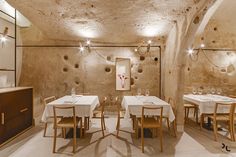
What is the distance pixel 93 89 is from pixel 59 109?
2.74m

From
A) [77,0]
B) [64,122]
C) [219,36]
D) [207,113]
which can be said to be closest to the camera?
[64,122]

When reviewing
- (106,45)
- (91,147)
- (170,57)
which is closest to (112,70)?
(106,45)

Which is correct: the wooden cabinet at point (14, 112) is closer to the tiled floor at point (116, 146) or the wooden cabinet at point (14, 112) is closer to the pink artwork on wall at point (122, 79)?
the tiled floor at point (116, 146)

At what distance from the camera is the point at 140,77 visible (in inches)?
245

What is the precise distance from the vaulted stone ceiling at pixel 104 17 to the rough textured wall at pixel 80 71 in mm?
510

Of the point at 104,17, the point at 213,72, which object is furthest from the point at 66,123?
the point at 213,72

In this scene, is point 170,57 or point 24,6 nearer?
point 24,6

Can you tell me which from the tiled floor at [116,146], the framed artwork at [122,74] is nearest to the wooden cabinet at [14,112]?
the tiled floor at [116,146]

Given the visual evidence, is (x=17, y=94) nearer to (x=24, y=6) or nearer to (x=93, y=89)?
(x=24, y=6)

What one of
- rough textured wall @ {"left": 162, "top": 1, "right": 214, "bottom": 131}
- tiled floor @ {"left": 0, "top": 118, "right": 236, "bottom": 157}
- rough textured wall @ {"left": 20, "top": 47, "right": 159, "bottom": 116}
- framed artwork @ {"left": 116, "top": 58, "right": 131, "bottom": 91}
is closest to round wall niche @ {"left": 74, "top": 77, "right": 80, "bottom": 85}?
rough textured wall @ {"left": 20, "top": 47, "right": 159, "bottom": 116}

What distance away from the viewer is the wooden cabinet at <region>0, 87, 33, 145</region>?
3.55m

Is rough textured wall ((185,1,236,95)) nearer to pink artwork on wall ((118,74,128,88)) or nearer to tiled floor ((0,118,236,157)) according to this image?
pink artwork on wall ((118,74,128,88))

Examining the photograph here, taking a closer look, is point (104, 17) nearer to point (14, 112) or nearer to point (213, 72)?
point (14, 112)

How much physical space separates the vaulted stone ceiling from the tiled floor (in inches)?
106
